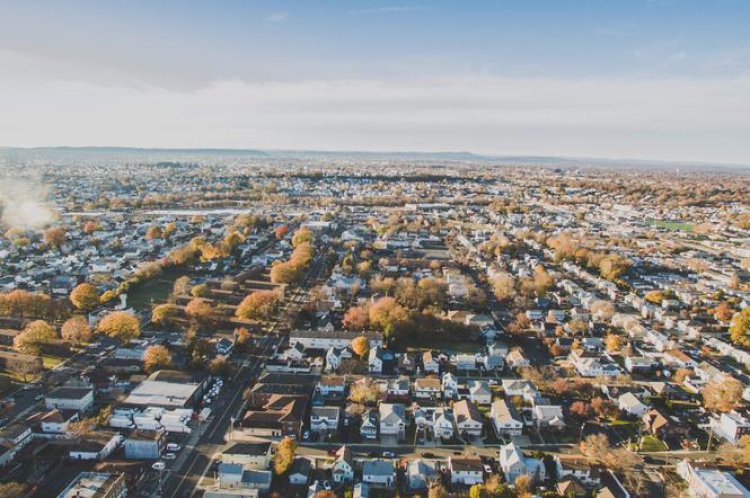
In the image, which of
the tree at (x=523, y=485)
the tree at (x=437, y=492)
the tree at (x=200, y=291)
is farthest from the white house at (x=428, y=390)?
the tree at (x=200, y=291)

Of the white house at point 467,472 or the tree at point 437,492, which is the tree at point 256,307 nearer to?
the white house at point 467,472

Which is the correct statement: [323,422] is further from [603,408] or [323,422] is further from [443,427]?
[603,408]

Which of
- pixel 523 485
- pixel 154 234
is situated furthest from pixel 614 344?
pixel 154 234

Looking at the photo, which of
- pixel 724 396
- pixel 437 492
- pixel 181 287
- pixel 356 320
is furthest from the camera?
pixel 181 287

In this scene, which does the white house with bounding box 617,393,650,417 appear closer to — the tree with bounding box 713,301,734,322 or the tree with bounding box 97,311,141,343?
the tree with bounding box 713,301,734,322

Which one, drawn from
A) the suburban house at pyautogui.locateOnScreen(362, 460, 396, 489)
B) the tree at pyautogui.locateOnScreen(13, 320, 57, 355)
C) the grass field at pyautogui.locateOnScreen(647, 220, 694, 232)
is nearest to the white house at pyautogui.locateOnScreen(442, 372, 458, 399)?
the suburban house at pyautogui.locateOnScreen(362, 460, 396, 489)

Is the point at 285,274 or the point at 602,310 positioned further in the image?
the point at 285,274

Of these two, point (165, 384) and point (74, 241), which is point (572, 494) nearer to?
point (165, 384)
